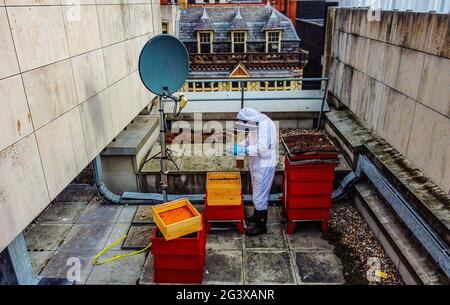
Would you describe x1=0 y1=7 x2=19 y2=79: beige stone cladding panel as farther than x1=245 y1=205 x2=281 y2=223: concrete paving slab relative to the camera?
No

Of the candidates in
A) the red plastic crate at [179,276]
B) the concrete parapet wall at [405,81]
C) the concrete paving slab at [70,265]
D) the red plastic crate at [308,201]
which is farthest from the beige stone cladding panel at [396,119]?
the concrete paving slab at [70,265]

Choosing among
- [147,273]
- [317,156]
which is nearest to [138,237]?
[147,273]

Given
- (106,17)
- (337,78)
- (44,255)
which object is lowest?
(44,255)

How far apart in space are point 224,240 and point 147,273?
1110 millimetres

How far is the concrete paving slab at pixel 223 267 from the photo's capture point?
381 centimetres

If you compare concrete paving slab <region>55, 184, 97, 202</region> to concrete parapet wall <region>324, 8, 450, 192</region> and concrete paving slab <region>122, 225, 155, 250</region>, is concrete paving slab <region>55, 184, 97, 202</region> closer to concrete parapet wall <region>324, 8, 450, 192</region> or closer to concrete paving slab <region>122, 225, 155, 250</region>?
concrete paving slab <region>122, 225, 155, 250</region>

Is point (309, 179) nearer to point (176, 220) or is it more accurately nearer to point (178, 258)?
point (176, 220)

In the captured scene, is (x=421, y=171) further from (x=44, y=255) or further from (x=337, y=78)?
(x=44, y=255)

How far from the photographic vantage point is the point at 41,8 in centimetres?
324

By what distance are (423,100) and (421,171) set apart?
2.85ft

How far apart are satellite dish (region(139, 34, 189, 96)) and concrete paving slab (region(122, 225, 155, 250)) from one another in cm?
196

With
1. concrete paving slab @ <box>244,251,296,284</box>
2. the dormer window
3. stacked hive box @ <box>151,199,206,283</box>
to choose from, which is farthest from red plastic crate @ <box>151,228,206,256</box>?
the dormer window

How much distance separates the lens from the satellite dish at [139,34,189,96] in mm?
4055
